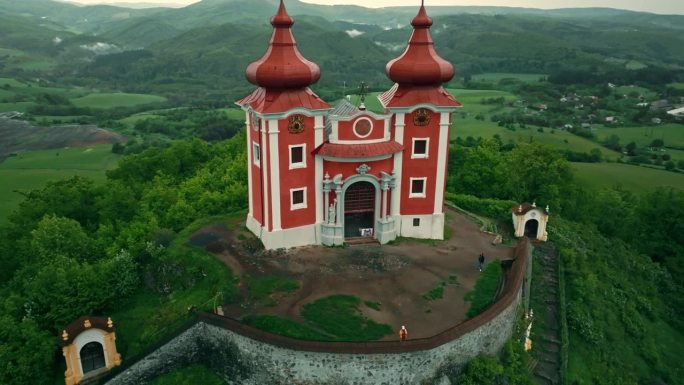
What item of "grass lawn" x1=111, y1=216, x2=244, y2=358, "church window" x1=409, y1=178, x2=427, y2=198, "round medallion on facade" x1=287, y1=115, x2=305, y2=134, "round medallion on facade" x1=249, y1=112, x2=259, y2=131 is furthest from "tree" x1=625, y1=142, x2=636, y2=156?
"grass lawn" x1=111, y1=216, x2=244, y2=358

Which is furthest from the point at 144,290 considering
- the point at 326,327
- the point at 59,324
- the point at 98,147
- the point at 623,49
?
the point at 623,49

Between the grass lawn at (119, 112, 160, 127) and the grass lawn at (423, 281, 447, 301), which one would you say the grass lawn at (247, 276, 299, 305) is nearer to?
the grass lawn at (423, 281, 447, 301)

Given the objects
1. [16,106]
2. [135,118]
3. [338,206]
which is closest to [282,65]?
[338,206]

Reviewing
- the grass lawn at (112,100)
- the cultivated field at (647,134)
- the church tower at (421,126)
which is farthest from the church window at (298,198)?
the grass lawn at (112,100)

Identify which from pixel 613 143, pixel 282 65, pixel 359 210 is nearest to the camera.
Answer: pixel 282 65

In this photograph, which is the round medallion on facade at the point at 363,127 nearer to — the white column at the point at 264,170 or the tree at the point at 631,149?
the white column at the point at 264,170

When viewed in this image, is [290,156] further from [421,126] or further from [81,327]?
[81,327]
